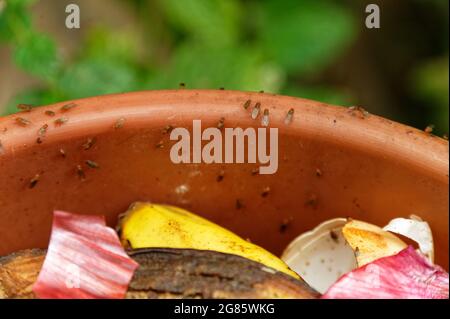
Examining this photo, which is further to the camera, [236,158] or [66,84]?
[66,84]

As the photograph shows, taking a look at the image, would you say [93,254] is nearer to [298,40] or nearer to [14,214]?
[14,214]

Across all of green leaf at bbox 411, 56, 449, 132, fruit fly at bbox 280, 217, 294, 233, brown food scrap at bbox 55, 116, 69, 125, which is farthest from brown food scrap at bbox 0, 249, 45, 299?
green leaf at bbox 411, 56, 449, 132

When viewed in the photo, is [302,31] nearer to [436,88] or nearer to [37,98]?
[436,88]

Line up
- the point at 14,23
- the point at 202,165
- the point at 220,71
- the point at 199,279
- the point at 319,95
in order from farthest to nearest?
the point at 319,95 < the point at 220,71 < the point at 14,23 < the point at 202,165 < the point at 199,279

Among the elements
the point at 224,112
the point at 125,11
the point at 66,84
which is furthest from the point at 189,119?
the point at 125,11

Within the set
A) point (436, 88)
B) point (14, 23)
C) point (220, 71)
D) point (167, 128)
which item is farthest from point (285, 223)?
point (436, 88)

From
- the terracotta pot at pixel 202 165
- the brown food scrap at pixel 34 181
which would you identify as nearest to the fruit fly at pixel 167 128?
the terracotta pot at pixel 202 165

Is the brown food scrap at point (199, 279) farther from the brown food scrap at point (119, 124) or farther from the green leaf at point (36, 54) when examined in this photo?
the green leaf at point (36, 54)
